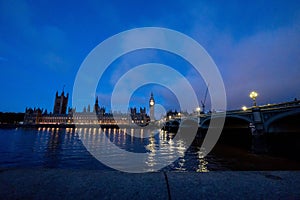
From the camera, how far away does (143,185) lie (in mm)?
4121

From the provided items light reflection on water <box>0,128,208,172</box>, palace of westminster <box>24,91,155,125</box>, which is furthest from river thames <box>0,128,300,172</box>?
palace of westminster <box>24,91,155,125</box>

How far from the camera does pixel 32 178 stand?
14.2ft

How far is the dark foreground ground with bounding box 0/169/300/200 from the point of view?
3693 millimetres

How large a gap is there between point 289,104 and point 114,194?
2664 cm

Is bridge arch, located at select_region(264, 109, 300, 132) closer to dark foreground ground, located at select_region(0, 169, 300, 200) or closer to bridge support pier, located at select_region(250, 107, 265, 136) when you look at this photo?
bridge support pier, located at select_region(250, 107, 265, 136)

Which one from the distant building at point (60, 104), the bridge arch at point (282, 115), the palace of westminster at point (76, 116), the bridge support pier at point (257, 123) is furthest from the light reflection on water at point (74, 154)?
the distant building at point (60, 104)

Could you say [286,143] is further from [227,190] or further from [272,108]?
[227,190]

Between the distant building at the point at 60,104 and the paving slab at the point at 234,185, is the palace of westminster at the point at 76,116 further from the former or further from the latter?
the paving slab at the point at 234,185

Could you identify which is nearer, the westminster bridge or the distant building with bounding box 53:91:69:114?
the westminster bridge

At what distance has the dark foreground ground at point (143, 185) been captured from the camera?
3.69m

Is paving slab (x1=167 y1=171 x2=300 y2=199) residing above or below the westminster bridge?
below

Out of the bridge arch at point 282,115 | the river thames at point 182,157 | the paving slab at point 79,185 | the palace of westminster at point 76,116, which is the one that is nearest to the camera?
the paving slab at point 79,185

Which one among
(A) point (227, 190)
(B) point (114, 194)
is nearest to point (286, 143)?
(A) point (227, 190)

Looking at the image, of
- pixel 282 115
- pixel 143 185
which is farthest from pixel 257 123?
pixel 143 185
